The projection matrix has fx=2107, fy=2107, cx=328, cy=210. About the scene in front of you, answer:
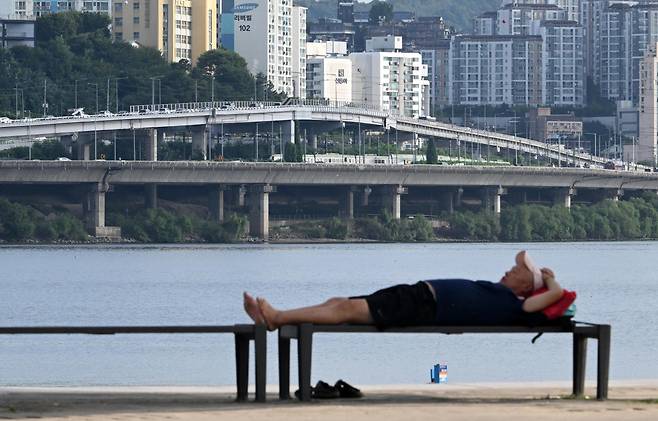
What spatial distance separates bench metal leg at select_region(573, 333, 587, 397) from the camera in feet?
63.5

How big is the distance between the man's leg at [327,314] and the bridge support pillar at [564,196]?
14112 cm

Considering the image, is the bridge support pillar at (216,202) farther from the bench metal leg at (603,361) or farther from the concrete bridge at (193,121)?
the bench metal leg at (603,361)

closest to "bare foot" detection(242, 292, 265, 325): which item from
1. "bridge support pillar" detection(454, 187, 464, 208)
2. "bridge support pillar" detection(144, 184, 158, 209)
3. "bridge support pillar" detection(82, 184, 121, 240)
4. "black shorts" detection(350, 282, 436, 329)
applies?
"black shorts" detection(350, 282, 436, 329)

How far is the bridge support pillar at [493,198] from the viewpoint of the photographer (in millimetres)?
155375

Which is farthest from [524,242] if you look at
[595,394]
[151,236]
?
[595,394]

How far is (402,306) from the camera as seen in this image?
61.0 feet

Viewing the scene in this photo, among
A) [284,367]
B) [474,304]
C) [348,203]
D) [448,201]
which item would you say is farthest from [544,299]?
[448,201]

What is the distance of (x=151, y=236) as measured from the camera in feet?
448

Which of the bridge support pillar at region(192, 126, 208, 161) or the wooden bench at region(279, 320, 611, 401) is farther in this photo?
the bridge support pillar at region(192, 126, 208, 161)

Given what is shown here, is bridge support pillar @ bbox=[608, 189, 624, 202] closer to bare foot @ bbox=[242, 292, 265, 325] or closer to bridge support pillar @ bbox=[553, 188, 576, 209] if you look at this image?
bridge support pillar @ bbox=[553, 188, 576, 209]

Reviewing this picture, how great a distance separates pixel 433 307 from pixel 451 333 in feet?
0.92

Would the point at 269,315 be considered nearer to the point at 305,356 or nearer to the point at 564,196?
the point at 305,356

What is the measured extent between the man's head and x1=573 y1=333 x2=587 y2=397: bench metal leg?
0.67 meters

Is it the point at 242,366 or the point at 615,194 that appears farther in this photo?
the point at 615,194
